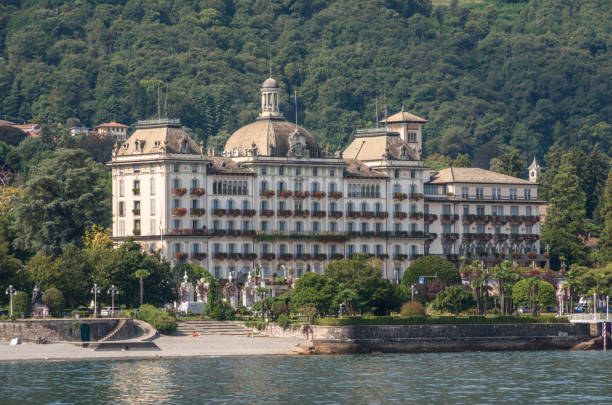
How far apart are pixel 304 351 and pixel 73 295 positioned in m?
23.8

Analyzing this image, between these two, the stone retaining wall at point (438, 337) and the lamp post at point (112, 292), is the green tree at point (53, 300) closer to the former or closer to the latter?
the lamp post at point (112, 292)

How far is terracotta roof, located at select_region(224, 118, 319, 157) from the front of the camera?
189 metres

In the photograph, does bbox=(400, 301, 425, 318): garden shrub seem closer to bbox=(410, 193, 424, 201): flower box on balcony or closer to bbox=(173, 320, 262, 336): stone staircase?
bbox=(173, 320, 262, 336): stone staircase

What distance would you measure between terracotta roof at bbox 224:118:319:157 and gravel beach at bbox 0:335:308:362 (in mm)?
37499

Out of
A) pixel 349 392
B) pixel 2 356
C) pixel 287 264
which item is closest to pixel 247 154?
pixel 287 264

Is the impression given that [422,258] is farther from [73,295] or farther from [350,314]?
[73,295]

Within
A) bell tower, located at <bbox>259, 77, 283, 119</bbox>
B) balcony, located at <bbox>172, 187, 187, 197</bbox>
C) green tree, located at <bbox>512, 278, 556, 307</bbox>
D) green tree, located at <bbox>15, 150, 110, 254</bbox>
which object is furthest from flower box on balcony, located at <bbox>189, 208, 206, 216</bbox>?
green tree, located at <bbox>512, 278, 556, 307</bbox>

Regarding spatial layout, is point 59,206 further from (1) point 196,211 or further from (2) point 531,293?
(2) point 531,293

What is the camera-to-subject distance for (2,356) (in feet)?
465

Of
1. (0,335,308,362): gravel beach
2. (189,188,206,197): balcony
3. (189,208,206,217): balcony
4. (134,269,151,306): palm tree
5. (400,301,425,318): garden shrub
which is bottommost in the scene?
(0,335,308,362): gravel beach

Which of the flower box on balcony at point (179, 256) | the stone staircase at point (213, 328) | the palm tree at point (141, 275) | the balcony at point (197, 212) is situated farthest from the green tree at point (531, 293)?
the palm tree at point (141, 275)

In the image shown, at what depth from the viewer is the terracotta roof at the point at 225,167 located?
602ft

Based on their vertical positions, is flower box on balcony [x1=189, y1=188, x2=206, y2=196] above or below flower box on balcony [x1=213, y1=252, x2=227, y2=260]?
above

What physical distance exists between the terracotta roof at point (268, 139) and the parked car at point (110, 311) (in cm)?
3419
